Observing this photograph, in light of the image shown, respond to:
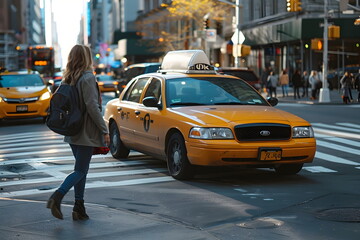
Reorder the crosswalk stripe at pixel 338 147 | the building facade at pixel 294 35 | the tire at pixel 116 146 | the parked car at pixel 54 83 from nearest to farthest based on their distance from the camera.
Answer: the tire at pixel 116 146
the crosswalk stripe at pixel 338 147
the parked car at pixel 54 83
the building facade at pixel 294 35

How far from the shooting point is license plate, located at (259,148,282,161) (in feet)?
31.5

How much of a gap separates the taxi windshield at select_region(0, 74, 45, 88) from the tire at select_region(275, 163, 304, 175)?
14.3 metres

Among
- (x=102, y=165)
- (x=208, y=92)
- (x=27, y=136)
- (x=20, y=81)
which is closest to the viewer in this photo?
(x=208, y=92)

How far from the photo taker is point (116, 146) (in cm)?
1291

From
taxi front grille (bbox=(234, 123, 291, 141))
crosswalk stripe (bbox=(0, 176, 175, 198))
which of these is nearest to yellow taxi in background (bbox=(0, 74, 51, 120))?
crosswalk stripe (bbox=(0, 176, 175, 198))

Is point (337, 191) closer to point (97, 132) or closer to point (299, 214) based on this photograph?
point (299, 214)

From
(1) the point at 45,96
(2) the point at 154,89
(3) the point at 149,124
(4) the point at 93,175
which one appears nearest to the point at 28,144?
(2) the point at 154,89

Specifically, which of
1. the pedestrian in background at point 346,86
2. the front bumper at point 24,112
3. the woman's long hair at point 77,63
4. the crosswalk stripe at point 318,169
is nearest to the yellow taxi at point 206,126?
the crosswalk stripe at point 318,169

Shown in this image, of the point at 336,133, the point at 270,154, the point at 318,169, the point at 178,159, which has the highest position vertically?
the point at 270,154

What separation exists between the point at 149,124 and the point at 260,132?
2.18m

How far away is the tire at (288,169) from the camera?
→ 1045cm

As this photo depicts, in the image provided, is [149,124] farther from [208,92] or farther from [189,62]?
[189,62]

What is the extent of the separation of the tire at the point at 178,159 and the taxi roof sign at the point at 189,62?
6.14 feet

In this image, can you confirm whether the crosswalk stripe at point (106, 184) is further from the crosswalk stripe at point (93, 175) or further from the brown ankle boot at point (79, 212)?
the brown ankle boot at point (79, 212)
